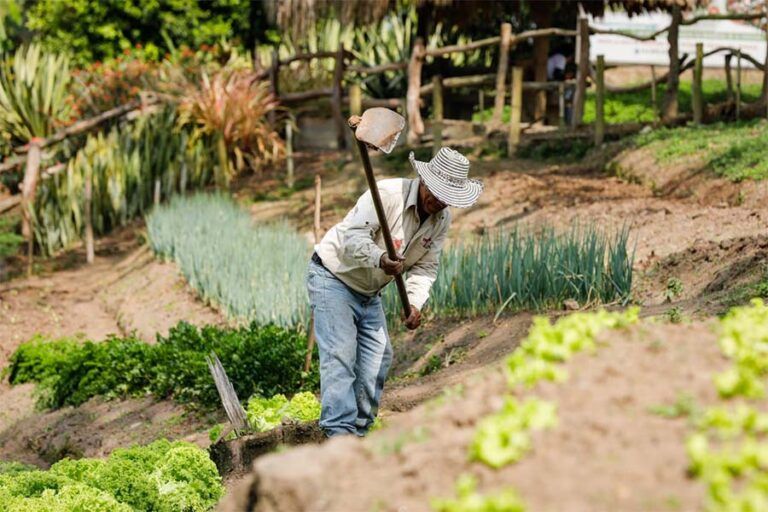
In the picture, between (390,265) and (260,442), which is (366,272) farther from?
(260,442)

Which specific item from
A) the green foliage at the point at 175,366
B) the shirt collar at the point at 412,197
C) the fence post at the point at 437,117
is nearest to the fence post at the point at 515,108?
the fence post at the point at 437,117

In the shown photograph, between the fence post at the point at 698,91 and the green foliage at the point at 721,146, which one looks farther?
the fence post at the point at 698,91

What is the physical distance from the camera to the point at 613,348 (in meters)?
3.16

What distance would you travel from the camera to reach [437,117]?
14938 mm

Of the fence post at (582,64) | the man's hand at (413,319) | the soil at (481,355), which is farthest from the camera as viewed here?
the fence post at (582,64)

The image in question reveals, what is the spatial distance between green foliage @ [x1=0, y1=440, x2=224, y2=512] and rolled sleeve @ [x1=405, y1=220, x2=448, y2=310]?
1359mm

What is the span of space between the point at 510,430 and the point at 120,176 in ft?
47.7

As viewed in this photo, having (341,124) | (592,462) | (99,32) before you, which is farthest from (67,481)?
(99,32)

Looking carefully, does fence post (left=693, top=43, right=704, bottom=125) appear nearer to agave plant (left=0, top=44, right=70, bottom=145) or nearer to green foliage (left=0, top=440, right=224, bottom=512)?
agave plant (left=0, top=44, right=70, bottom=145)

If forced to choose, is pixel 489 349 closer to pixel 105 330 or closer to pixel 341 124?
pixel 105 330

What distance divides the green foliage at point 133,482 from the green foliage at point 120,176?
10.5 meters

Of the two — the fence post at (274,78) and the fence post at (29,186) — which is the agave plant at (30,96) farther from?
the fence post at (274,78)

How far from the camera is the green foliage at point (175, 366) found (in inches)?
303

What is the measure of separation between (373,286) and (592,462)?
2.98 metres
